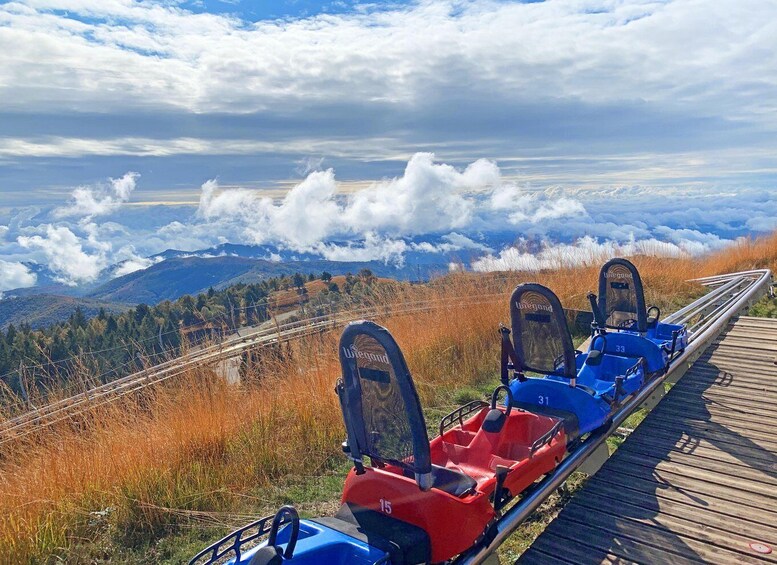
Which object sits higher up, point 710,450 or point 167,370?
point 167,370

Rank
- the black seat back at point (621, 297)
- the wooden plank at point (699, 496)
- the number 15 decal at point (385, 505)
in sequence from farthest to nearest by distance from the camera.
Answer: the black seat back at point (621, 297) → the wooden plank at point (699, 496) → the number 15 decal at point (385, 505)

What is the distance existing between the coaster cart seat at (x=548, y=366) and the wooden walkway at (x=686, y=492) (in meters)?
0.46

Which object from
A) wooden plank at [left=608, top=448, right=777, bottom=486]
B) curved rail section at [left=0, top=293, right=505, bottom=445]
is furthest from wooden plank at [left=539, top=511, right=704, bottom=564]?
curved rail section at [left=0, top=293, right=505, bottom=445]

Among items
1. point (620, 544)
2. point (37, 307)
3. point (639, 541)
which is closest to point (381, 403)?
point (620, 544)

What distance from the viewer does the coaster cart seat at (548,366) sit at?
477 cm

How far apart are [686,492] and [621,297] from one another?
2690 millimetres

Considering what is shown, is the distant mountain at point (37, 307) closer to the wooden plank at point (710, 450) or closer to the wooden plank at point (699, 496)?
the wooden plank at point (710, 450)

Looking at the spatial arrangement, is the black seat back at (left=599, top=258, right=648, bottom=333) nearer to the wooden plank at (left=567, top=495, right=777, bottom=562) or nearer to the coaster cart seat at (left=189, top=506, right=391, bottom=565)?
the wooden plank at (left=567, top=495, right=777, bottom=562)

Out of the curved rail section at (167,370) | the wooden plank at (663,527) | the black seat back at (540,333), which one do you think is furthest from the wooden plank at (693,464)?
the curved rail section at (167,370)

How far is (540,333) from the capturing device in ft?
16.3

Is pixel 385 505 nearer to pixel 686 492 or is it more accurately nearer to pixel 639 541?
pixel 639 541

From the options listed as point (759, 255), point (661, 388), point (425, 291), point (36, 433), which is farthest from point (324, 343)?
point (759, 255)

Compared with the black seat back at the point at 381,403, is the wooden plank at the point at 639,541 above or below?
below

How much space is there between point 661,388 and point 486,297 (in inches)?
154
